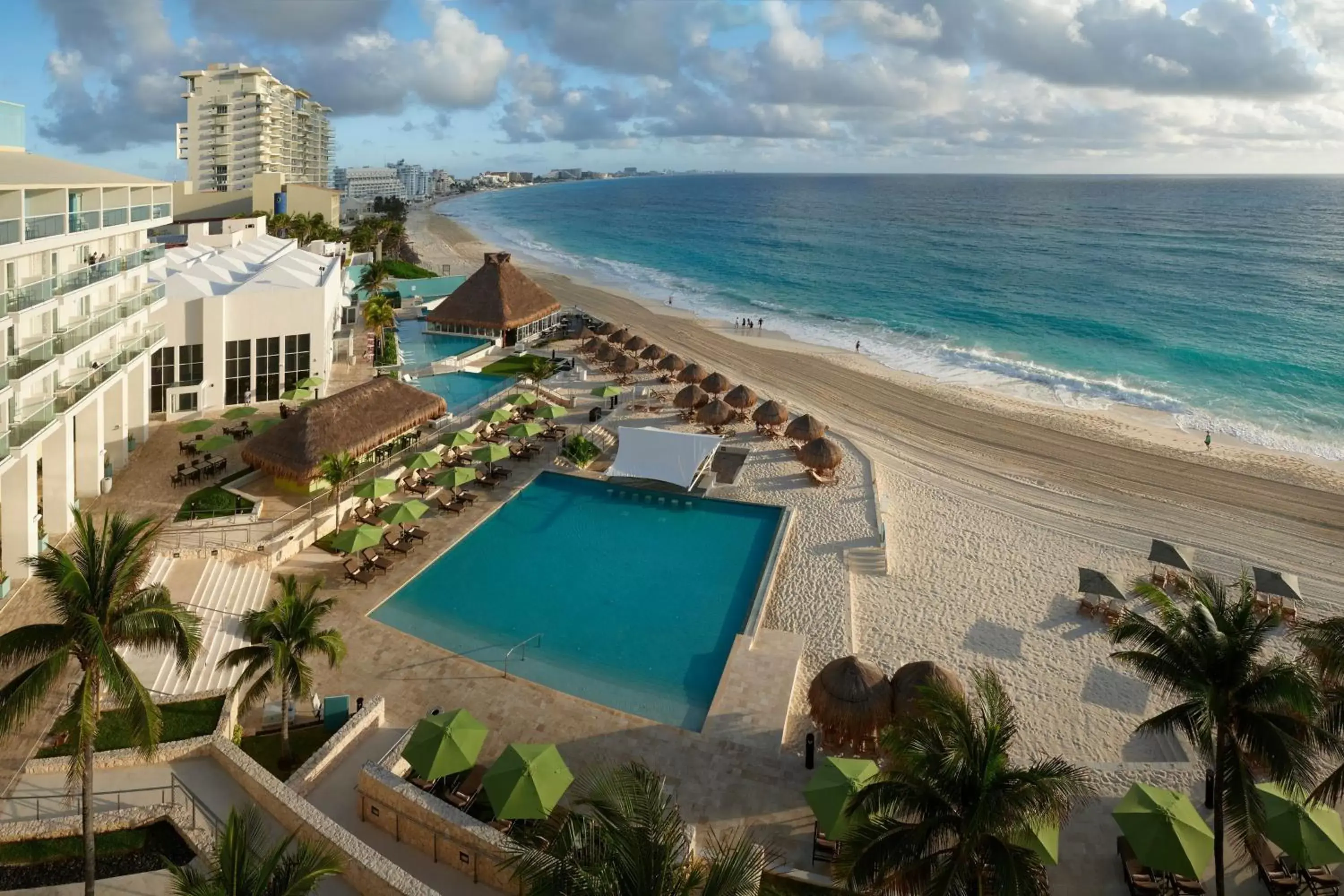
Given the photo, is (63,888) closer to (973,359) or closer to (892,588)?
(892,588)

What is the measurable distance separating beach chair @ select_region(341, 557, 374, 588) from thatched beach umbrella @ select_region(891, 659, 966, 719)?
12084mm

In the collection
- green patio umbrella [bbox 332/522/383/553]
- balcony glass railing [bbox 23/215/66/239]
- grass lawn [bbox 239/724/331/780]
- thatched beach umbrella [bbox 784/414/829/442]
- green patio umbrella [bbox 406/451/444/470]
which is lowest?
grass lawn [bbox 239/724/331/780]

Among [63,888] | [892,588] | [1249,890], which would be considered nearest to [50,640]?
[63,888]

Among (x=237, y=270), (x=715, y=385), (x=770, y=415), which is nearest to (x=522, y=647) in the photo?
(x=770, y=415)

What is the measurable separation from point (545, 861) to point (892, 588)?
15.0 m

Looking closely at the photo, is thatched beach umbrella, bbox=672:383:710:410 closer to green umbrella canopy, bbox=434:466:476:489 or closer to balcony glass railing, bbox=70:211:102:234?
green umbrella canopy, bbox=434:466:476:489

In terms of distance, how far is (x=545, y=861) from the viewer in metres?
7.39

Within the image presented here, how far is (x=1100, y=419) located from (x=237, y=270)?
3714cm

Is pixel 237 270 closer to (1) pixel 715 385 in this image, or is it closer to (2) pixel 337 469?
(2) pixel 337 469

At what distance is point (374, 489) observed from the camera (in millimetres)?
21578

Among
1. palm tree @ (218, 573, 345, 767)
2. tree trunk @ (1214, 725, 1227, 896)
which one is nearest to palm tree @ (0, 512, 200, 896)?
palm tree @ (218, 573, 345, 767)

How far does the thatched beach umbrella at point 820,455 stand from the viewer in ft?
87.6

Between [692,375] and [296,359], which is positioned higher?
[296,359]

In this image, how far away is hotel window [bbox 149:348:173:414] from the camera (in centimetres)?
2689
